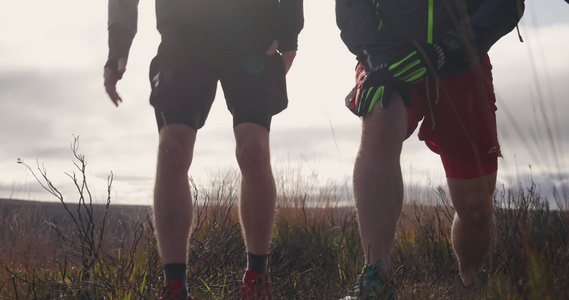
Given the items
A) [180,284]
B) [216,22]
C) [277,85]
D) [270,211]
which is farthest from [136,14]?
[180,284]

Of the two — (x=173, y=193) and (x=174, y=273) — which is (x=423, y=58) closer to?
(x=173, y=193)

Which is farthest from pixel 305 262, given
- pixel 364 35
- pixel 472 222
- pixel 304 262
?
pixel 364 35

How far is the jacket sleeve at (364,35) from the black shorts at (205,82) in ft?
1.42

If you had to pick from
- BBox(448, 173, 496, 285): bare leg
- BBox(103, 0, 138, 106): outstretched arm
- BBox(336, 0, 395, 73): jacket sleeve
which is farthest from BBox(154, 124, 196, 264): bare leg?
BBox(448, 173, 496, 285): bare leg

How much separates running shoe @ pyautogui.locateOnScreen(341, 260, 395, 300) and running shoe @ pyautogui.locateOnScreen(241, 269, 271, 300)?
0.44 m

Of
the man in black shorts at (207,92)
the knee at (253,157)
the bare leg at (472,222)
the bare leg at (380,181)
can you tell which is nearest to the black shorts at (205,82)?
the man in black shorts at (207,92)

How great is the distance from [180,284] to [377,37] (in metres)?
1.38

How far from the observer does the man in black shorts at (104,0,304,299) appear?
2.08m

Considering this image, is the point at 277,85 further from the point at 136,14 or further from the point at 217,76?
the point at 136,14

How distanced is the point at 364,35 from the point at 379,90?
32 cm

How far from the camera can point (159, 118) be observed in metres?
2.22

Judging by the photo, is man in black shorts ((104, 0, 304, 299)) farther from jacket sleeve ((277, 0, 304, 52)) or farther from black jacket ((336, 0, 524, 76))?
black jacket ((336, 0, 524, 76))

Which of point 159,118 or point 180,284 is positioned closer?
point 180,284

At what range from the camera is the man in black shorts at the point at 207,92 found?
2.08 m
